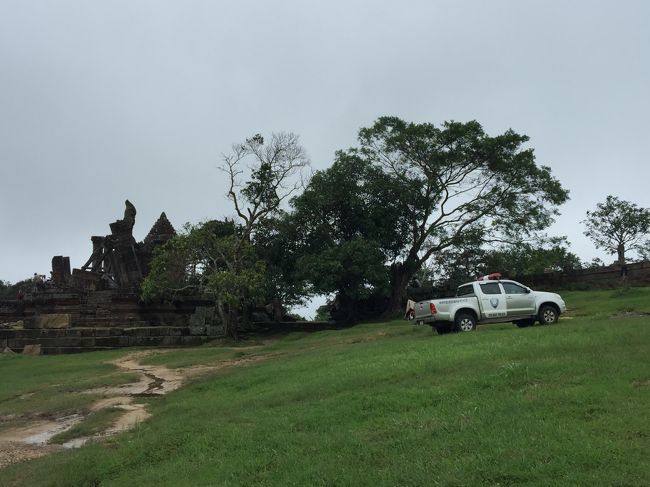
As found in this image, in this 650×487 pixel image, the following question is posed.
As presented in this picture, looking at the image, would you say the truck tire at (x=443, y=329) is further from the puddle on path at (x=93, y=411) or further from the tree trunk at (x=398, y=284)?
the tree trunk at (x=398, y=284)

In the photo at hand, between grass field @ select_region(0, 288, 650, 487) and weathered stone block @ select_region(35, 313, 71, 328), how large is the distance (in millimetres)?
17867

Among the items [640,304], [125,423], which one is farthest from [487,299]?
[125,423]

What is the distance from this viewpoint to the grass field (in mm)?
5078

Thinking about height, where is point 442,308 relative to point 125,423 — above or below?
above

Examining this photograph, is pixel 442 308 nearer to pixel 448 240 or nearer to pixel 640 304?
pixel 640 304

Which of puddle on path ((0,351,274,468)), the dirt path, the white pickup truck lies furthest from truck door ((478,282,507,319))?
the dirt path

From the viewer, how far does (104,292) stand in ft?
108

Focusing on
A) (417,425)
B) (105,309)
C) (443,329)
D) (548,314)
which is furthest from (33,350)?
(417,425)

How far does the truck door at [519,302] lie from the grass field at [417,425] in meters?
4.27

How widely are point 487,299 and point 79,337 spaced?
19.5 meters

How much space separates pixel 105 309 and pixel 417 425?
95.2 feet

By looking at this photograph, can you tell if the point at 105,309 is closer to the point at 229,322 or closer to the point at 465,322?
the point at 229,322

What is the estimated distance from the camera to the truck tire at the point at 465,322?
1670 centimetres

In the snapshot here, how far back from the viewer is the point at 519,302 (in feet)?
55.6
